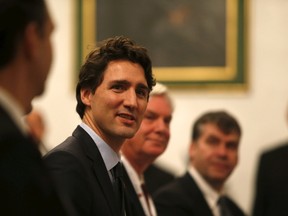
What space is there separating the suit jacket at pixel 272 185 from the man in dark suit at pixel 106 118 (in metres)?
3.72

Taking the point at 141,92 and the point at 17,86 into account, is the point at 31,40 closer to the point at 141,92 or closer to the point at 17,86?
the point at 17,86

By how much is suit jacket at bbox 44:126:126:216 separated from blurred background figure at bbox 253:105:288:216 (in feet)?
13.2

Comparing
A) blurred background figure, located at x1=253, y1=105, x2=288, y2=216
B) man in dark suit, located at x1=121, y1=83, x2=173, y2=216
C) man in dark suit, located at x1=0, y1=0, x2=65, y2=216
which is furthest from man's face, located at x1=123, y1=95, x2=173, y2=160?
man in dark suit, located at x1=0, y1=0, x2=65, y2=216

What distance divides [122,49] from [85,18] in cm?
524

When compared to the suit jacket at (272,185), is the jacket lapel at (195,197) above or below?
above

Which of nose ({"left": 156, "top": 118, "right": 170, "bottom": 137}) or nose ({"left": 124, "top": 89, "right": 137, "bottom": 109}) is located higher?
nose ({"left": 124, "top": 89, "right": 137, "bottom": 109})

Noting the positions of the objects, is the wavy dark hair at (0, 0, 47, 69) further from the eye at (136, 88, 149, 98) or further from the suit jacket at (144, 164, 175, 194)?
the suit jacket at (144, 164, 175, 194)

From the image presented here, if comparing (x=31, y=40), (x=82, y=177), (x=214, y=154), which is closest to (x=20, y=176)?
(x=31, y=40)

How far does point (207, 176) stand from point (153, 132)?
2.45 feet

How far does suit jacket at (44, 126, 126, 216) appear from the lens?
11.5ft

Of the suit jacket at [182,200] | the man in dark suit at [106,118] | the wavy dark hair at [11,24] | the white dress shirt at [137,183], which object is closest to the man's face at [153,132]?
the white dress shirt at [137,183]

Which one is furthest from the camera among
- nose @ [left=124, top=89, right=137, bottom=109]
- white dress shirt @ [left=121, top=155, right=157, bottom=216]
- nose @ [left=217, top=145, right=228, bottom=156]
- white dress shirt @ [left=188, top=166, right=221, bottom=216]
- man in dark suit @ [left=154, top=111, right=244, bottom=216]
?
nose @ [left=217, top=145, right=228, bottom=156]

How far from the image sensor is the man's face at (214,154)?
19.7 ft

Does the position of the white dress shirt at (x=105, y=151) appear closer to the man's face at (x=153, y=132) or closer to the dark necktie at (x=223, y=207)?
the man's face at (x=153, y=132)
